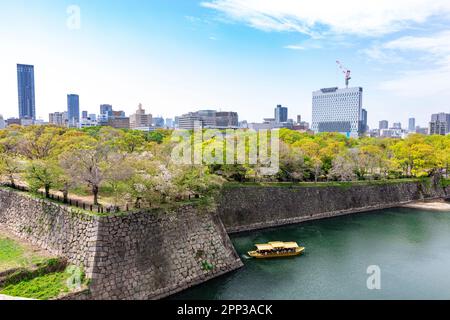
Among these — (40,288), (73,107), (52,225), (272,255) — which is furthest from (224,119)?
(40,288)

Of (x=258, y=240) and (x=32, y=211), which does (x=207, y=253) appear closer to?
(x=258, y=240)

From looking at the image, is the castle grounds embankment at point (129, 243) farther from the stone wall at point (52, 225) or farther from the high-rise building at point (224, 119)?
the high-rise building at point (224, 119)

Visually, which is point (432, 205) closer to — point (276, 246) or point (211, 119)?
point (276, 246)

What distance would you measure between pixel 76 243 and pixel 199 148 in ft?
42.8

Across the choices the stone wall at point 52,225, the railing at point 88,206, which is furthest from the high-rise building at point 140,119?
the railing at point 88,206

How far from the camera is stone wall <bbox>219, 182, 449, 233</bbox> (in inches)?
1180

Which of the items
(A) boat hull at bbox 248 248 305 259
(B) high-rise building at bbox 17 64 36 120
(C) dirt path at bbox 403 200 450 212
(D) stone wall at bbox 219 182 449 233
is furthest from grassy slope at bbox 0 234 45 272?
(B) high-rise building at bbox 17 64 36 120

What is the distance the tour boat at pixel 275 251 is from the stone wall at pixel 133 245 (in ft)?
6.41

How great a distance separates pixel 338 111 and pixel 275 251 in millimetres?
166144

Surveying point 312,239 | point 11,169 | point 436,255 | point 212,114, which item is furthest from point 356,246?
point 212,114

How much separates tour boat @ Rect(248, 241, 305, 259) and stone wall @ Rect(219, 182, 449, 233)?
5549 mm

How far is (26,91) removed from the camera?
5507 inches

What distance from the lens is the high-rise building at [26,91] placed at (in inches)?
5044

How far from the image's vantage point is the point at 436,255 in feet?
82.6
